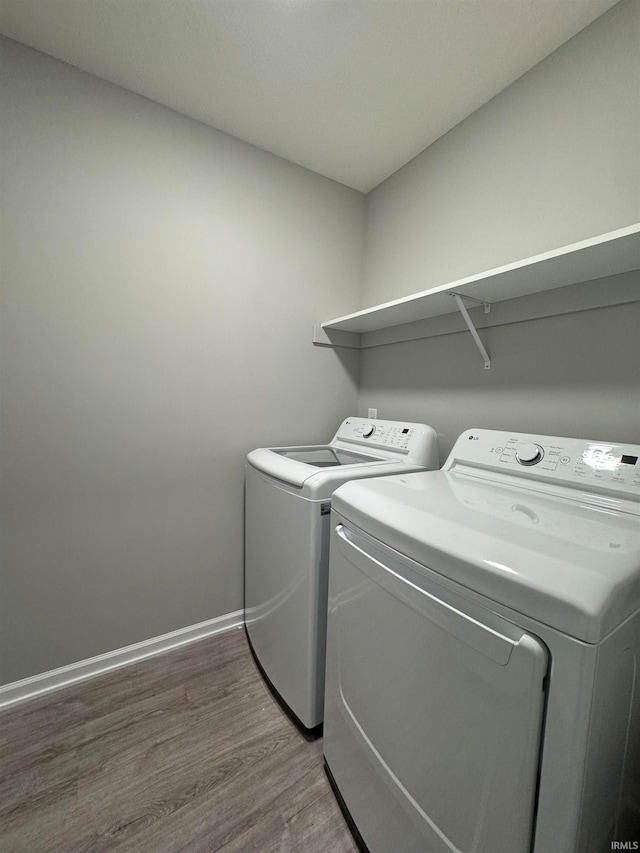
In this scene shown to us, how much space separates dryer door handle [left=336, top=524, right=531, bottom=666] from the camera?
568 mm

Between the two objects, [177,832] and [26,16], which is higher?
[26,16]

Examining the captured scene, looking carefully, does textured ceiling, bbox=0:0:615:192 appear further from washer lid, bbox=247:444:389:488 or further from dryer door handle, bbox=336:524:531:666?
dryer door handle, bbox=336:524:531:666

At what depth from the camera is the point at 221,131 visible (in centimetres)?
169

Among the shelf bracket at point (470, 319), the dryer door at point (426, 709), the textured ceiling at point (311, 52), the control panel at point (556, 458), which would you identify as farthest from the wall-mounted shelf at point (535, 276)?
the dryer door at point (426, 709)

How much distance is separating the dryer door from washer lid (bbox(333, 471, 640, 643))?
0.06 metres

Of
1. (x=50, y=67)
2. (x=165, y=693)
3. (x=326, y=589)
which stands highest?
(x=50, y=67)

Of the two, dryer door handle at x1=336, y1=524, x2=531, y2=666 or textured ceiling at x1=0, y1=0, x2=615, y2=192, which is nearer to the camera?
dryer door handle at x1=336, y1=524, x2=531, y2=666

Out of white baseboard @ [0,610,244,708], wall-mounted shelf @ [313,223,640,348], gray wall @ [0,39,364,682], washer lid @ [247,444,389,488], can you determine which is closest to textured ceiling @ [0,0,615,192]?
gray wall @ [0,39,364,682]

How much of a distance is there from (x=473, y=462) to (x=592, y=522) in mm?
530

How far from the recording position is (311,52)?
1295mm

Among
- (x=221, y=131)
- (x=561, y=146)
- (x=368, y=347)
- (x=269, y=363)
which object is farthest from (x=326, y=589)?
(x=221, y=131)

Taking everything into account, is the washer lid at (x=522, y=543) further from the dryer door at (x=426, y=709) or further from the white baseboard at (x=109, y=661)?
the white baseboard at (x=109, y=661)

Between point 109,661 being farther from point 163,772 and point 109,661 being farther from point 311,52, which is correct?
point 311,52

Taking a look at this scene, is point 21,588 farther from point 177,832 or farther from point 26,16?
point 26,16
